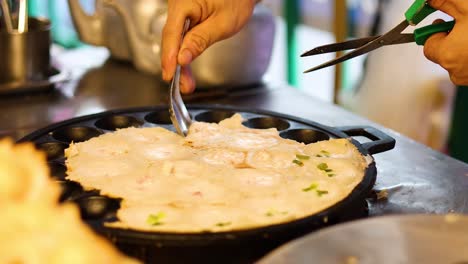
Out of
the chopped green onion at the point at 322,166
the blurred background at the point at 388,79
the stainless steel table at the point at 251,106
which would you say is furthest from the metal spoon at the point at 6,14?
the chopped green onion at the point at 322,166

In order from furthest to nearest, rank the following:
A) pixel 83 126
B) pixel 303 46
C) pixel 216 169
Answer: pixel 303 46
pixel 83 126
pixel 216 169

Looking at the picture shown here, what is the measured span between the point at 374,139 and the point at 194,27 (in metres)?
0.63

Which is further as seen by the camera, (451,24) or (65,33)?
(65,33)

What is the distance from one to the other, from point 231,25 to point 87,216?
0.96m

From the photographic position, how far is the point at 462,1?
1723 mm

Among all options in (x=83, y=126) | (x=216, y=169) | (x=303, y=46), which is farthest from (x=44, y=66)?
(x=303, y=46)

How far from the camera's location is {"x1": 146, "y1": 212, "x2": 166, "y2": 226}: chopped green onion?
1.39m

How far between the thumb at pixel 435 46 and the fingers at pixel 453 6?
60mm

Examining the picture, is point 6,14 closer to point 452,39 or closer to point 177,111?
point 177,111

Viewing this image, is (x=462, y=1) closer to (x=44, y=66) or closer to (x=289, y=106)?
(x=289, y=106)

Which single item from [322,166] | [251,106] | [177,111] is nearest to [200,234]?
[322,166]

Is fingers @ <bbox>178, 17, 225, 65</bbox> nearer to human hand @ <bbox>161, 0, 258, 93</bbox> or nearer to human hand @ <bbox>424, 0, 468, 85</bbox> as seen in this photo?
human hand @ <bbox>161, 0, 258, 93</bbox>

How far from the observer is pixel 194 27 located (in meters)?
2.11

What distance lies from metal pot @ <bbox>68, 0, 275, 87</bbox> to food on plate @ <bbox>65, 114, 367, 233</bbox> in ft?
2.08
